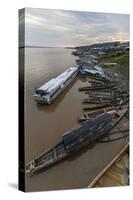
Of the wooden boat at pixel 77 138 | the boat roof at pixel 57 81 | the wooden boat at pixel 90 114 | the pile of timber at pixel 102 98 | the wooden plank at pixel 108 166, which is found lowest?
the wooden plank at pixel 108 166

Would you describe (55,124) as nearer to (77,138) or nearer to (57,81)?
(77,138)

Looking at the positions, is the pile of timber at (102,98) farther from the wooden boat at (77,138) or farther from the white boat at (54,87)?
the white boat at (54,87)

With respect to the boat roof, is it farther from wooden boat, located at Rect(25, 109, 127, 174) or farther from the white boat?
wooden boat, located at Rect(25, 109, 127, 174)

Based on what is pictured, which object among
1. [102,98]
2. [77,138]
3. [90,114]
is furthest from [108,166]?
[102,98]

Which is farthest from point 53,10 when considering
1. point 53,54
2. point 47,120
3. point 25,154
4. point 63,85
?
point 25,154

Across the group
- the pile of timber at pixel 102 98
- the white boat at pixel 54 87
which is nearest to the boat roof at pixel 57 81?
the white boat at pixel 54 87

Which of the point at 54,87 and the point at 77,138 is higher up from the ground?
the point at 54,87
